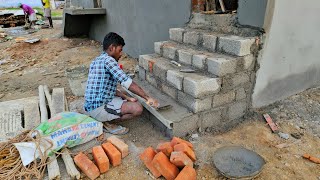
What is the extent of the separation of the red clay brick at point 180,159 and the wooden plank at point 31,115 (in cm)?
208

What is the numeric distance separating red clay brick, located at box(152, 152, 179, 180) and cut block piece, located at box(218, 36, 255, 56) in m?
1.55

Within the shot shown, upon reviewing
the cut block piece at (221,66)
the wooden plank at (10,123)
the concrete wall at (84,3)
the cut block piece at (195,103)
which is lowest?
the wooden plank at (10,123)

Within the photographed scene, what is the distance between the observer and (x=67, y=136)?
8.89 feet

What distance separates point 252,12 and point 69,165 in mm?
2726

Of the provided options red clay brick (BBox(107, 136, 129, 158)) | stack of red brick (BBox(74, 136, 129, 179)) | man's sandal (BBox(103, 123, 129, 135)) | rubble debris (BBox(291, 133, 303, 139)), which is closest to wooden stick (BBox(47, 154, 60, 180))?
stack of red brick (BBox(74, 136, 129, 179))

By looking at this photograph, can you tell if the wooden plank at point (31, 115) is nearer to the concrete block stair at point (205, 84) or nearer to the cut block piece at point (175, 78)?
the concrete block stair at point (205, 84)

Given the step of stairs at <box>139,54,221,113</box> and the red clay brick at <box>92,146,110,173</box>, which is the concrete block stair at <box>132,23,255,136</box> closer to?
the step of stairs at <box>139,54,221,113</box>

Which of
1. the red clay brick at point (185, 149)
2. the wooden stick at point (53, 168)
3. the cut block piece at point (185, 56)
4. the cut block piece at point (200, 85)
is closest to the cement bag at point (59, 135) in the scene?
the wooden stick at point (53, 168)

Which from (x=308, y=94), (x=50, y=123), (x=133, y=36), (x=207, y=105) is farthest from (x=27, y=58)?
(x=308, y=94)

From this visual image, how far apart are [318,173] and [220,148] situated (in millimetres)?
964

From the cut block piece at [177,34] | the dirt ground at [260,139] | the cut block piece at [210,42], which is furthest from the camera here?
the cut block piece at [177,34]

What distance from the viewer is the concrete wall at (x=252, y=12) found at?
3004mm

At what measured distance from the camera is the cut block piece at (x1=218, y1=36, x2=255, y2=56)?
9.83ft

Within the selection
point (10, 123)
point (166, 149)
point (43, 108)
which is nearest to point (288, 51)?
point (166, 149)
